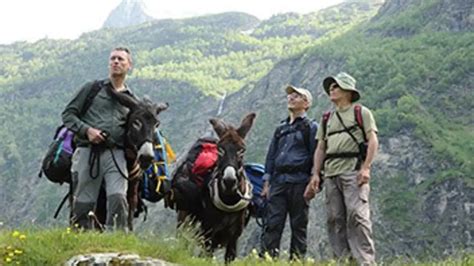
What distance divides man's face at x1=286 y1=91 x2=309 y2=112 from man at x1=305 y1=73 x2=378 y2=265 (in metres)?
0.87

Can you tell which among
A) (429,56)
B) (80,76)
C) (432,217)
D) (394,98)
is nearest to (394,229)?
(432,217)

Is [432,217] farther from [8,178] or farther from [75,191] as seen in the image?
[8,178]

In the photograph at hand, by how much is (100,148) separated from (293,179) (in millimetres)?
2554

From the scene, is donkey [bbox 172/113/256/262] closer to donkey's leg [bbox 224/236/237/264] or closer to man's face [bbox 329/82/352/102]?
donkey's leg [bbox 224/236/237/264]

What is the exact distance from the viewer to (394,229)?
52.6 metres

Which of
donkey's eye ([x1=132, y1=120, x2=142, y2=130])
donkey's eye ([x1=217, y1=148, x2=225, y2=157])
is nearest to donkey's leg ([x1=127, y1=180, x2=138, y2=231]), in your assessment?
donkey's eye ([x1=132, y1=120, x2=142, y2=130])

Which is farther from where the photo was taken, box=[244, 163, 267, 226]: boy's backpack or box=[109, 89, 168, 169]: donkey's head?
box=[244, 163, 267, 226]: boy's backpack

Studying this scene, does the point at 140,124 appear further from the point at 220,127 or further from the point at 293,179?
the point at 293,179

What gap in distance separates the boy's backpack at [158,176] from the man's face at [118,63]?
2.66ft

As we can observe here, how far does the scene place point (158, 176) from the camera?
778cm

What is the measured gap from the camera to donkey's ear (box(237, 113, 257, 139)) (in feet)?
27.7

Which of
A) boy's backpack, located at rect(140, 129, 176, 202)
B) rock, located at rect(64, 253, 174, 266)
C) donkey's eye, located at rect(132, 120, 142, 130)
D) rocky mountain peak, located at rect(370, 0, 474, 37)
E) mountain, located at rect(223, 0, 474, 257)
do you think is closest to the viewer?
rock, located at rect(64, 253, 174, 266)

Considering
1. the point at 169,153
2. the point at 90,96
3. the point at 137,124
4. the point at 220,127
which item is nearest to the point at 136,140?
the point at 137,124

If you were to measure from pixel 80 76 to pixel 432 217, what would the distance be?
15130 cm
